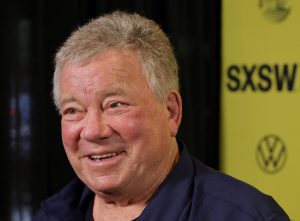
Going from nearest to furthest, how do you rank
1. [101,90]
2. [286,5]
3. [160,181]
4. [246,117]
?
[101,90], [160,181], [286,5], [246,117]

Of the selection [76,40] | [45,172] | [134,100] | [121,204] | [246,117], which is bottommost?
[45,172]

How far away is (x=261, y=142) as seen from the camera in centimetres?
283

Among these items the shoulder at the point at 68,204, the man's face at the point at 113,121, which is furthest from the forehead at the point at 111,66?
the shoulder at the point at 68,204

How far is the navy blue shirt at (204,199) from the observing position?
1154 millimetres

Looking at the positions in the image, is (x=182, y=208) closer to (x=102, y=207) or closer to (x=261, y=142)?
(x=102, y=207)

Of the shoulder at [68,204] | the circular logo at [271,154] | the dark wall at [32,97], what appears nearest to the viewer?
the shoulder at [68,204]

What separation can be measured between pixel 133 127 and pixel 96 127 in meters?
→ 0.08

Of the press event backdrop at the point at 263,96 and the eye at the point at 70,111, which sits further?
the press event backdrop at the point at 263,96

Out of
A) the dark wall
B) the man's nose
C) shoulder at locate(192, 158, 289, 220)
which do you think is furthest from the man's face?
the dark wall

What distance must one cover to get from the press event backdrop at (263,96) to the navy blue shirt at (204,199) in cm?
151

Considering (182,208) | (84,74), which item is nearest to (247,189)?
(182,208)

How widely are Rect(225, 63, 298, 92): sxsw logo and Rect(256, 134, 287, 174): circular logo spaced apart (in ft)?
0.85

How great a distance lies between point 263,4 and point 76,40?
1.78 metres

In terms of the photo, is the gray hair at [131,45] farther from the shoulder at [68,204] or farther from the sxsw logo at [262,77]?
the sxsw logo at [262,77]
